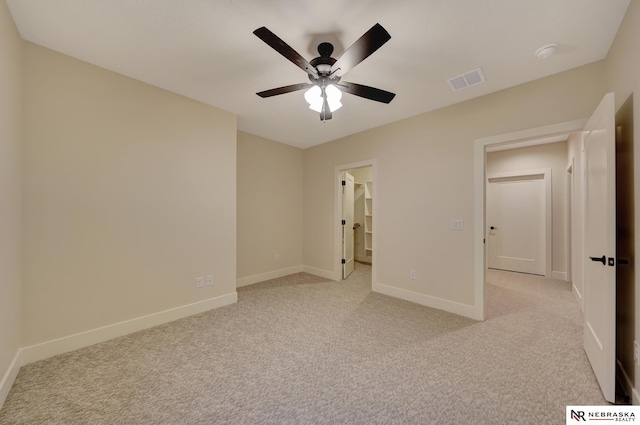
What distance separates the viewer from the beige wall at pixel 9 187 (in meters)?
1.59

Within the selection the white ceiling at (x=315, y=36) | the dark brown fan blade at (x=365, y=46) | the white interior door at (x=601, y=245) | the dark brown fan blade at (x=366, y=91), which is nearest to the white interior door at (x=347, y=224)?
the white ceiling at (x=315, y=36)

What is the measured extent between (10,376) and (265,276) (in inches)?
118

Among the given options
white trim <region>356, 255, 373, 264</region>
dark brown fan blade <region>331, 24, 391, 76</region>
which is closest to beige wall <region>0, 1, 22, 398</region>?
dark brown fan blade <region>331, 24, 391, 76</region>

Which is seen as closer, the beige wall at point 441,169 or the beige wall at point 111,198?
the beige wall at point 111,198

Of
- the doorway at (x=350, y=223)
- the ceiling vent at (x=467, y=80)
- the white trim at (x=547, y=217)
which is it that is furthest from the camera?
the white trim at (x=547, y=217)

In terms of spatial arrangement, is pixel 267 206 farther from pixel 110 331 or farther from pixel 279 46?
pixel 279 46

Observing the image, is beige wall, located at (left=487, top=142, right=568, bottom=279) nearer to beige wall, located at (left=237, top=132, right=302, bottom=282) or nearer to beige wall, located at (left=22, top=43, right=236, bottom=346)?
beige wall, located at (left=237, top=132, right=302, bottom=282)

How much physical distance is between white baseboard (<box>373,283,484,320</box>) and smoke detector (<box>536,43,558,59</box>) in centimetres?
257

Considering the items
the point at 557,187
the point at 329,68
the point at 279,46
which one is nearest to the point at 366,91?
the point at 329,68

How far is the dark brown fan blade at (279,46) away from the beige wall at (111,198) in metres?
1.86

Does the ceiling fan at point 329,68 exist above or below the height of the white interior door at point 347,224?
above

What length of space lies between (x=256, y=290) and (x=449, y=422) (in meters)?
3.03

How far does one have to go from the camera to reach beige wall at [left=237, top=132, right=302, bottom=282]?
417 centimetres

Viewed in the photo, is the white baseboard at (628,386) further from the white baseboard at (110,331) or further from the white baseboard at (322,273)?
the white baseboard at (110,331)
